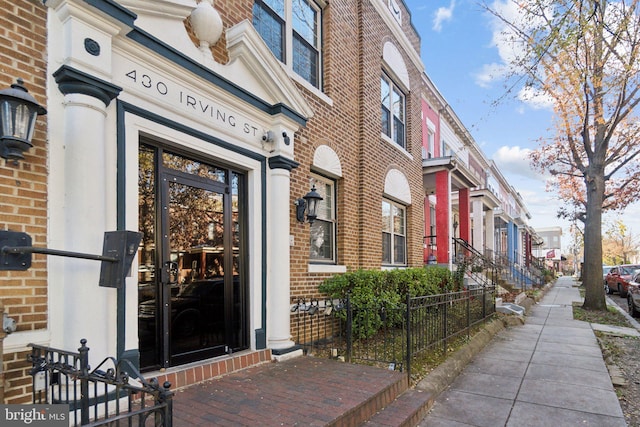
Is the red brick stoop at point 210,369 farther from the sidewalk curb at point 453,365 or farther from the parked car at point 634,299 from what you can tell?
the parked car at point 634,299

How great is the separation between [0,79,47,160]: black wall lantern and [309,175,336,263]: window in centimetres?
449

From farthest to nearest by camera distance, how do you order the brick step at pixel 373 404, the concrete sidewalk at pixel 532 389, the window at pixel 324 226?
the window at pixel 324 226
the concrete sidewalk at pixel 532 389
the brick step at pixel 373 404

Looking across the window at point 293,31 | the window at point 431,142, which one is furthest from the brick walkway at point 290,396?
the window at point 431,142

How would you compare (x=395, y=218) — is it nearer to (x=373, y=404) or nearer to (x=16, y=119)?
(x=373, y=404)

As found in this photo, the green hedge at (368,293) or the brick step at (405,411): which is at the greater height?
the green hedge at (368,293)

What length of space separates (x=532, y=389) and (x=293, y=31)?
6312 mm

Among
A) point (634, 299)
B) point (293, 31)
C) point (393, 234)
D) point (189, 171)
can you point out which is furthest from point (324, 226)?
point (634, 299)

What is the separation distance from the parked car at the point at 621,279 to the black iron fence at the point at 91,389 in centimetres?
2192

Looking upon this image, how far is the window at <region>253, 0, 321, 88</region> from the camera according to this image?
6004 millimetres

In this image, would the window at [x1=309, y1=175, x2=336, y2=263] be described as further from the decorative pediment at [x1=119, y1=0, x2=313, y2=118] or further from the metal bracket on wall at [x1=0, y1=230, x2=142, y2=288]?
the metal bracket on wall at [x1=0, y1=230, x2=142, y2=288]

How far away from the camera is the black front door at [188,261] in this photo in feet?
13.2

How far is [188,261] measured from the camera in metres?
4.39

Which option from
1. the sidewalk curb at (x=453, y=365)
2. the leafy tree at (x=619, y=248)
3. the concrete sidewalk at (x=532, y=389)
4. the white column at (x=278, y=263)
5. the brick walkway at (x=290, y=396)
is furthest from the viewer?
the leafy tree at (x=619, y=248)

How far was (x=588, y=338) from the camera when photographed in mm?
8367
